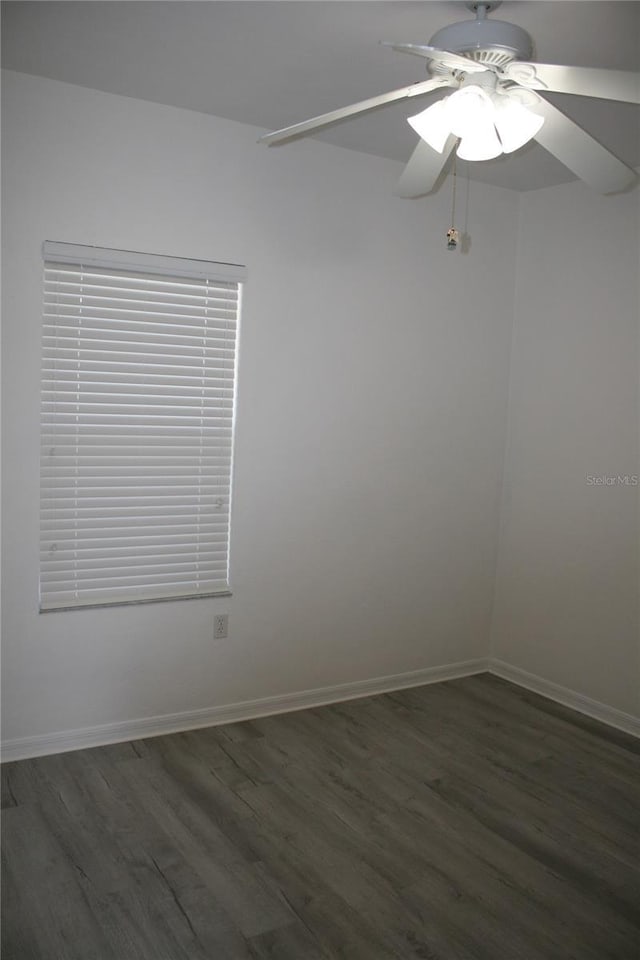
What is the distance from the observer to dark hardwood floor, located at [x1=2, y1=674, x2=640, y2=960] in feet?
7.38

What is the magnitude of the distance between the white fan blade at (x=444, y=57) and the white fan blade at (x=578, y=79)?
0.35ft

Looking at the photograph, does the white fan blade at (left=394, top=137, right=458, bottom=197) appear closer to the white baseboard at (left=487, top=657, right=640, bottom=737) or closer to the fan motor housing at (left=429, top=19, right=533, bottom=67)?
the fan motor housing at (left=429, top=19, right=533, bottom=67)

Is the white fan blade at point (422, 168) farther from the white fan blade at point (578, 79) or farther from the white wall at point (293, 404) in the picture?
the white wall at point (293, 404)

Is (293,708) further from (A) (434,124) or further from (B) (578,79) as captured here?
(B) (578,79)

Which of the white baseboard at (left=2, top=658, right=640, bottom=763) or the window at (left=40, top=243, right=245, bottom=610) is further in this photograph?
the white baseboard at (left=2, top=658, right=640, bottom=763)

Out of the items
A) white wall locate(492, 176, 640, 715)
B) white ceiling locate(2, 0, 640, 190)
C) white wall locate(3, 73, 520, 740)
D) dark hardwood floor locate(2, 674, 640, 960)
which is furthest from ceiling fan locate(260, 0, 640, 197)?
dark hardwood floor locate(2, 674, 640, 960)

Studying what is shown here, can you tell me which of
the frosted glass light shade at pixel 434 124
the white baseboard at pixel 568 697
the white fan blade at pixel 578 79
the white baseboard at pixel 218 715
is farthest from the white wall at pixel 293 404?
the white fan blade at pixel 578 79

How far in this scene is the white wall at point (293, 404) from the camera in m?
3.06

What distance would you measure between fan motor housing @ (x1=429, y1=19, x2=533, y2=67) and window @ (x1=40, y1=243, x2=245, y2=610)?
1.58m

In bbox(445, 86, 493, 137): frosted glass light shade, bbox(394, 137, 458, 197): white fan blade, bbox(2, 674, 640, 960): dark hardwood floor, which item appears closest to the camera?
bbox(445, 86, 493, 137): frosted glass light shade

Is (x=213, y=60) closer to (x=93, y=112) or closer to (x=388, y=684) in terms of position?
(x=93, y=112)

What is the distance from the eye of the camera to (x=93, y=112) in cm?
305

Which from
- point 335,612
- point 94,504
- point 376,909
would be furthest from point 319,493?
point 376,909

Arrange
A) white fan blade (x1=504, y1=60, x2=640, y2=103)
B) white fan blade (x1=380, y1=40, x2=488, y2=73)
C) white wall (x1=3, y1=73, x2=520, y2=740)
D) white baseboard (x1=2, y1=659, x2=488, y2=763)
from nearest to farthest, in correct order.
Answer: white fan blade (x1=380, y1=40, x2=488, y2=73) → white fan blade (x1=504, y1=60, x2=640, y2=103) → white wall (x1=3, y1=73, x2=520, y2=740) → white baseboard (x1=2, y1=659, x2=488, y2=763)
